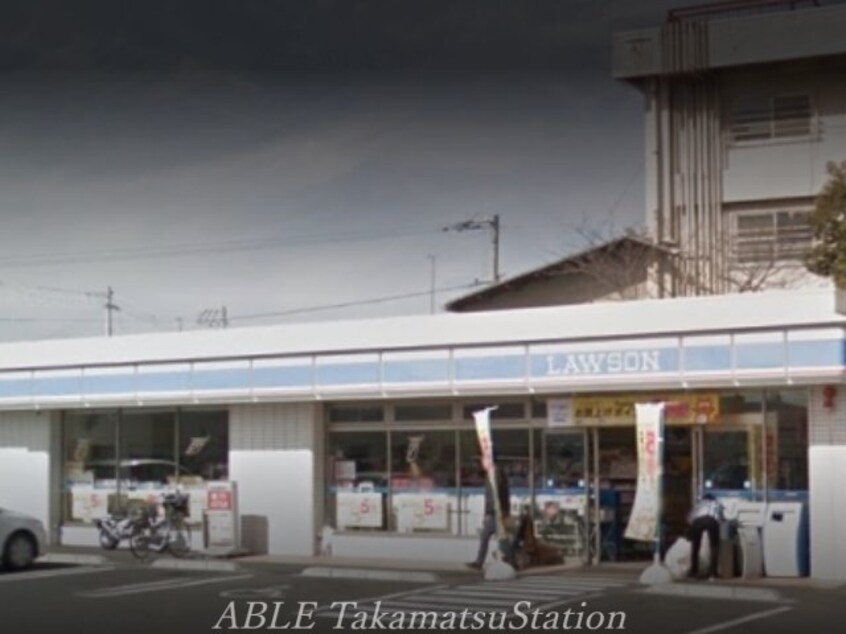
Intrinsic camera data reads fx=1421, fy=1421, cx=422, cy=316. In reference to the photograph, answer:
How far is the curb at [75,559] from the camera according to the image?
2334 centimetres

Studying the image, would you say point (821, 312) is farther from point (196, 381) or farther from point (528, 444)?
point (196, 381)

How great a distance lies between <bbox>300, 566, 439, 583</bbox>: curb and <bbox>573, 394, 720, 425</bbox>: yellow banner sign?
11.0 ft

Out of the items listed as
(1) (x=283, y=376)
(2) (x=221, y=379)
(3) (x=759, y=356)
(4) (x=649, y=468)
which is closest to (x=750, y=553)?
(4) (x=649, y=468)

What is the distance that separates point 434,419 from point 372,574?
126 inches

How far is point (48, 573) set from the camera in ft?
71.1

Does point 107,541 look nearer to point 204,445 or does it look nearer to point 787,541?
point 204,445

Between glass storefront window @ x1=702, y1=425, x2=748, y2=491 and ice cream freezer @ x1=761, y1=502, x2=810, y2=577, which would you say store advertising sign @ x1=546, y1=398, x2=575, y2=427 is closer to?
glass storefront window @ x1=702, y1=425, x2=748, y2=491

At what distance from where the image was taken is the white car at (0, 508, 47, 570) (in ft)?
72.2

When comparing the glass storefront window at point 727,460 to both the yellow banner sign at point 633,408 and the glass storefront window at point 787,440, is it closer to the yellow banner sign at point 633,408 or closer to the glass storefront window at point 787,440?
the glass storefront window at point 787,440

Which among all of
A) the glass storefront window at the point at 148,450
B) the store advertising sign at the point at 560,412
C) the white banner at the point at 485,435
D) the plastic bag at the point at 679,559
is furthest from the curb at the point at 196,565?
the plastic bag at the point at 679,559

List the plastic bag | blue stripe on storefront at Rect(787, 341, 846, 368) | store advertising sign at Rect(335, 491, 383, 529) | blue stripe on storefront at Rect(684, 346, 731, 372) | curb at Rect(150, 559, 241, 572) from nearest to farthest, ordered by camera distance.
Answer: blue stripe on storefront at Rect(787, 341, 846, 368), the plastic bag, blue stripe on storefront at Rect(684, 346, 731, 372), curb at Rect(150, 559, 241, 572), store advertising sign at Rect(335, 491, 383, 529)

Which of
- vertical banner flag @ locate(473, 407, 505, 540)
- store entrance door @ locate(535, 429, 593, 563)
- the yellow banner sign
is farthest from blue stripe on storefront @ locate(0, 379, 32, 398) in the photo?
the yellow banner sign

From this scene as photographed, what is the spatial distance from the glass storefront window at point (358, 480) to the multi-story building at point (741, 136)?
11077 millimetres

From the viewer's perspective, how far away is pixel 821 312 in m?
18.4
